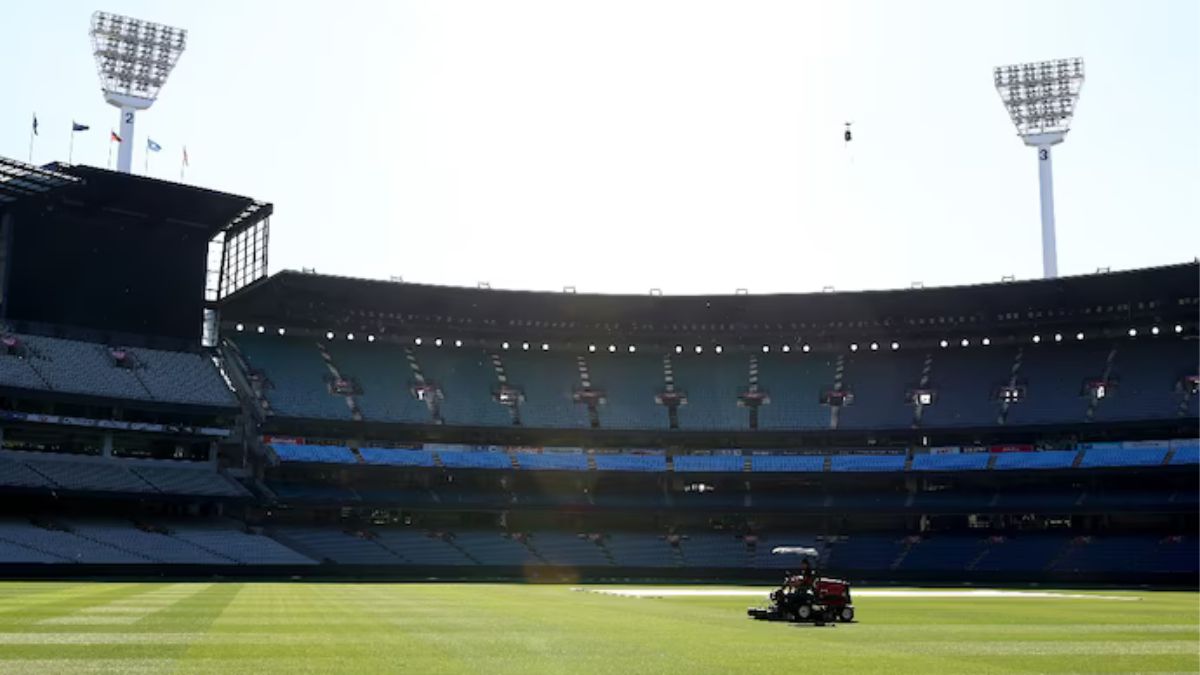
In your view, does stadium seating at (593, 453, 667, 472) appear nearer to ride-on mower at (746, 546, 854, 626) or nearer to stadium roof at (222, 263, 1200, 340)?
stadium roof at (222, 263, 1200, 340)

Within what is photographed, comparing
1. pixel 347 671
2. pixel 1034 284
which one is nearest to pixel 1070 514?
pixel 1034 284

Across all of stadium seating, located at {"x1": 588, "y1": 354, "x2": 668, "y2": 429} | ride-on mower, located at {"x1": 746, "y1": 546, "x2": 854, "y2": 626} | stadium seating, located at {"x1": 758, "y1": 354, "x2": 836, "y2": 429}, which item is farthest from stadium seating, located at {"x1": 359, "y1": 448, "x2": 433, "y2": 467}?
ride-on mower, located at {"x1": 746, "y1": 546, "x2": 854, "y2": 626}

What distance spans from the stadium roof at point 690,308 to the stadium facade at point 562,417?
10.4 inches

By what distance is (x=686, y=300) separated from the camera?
9025 centimetres

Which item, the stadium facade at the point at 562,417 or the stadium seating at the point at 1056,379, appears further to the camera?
the stadium seating at the point at 1056,379

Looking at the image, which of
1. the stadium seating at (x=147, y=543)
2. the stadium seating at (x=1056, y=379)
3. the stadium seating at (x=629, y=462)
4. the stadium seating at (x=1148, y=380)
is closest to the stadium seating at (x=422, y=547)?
the stadium seating at (x=147, y=543)

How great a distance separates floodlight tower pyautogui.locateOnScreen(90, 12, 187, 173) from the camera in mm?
83750

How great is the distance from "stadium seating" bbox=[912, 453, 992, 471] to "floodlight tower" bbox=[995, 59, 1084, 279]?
1630 cm

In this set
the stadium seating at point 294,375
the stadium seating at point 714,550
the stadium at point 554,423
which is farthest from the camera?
the stadium seating at point 294,375

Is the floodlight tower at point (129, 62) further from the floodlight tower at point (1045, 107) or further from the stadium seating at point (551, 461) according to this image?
the floodlight tower at point (1045, 107)

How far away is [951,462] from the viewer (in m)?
83.1

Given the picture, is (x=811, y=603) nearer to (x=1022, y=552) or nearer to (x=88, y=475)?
(x=1022, y=552)

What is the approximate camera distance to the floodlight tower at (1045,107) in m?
89.9

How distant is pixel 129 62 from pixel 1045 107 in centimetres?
6751
